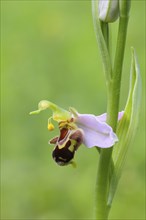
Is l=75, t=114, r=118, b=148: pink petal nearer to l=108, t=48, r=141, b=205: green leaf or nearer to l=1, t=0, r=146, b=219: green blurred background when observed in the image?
l=108, t=48, r=141, b=205: green leaf

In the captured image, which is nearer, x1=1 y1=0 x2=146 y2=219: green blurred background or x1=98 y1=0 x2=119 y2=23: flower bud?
x1=98 y1=0 x2=119 y2=23: flower bud

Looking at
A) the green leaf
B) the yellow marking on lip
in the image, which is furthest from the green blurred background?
the yellow marking on lip

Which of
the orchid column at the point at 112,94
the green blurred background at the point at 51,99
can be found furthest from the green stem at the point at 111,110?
the green blurred background at the point at 51,99

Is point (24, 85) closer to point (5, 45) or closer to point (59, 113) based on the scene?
point (5, 45)

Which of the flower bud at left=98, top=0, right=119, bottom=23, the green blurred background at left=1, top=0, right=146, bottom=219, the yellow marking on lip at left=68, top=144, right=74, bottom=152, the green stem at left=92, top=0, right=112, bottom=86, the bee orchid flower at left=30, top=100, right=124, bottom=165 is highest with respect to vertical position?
the flower bud at left=98, top=0, right=119, bottom=23

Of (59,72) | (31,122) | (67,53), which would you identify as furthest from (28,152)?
(67,53)

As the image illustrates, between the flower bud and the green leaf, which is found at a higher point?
the flower bud
